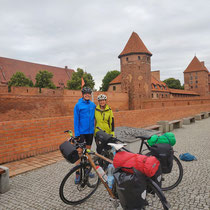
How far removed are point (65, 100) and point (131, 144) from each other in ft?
64.0

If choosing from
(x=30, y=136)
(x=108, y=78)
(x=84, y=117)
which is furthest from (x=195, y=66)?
(x=84, y=117)

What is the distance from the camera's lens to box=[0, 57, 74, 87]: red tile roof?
40978mm

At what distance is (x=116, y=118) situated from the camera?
339 inches

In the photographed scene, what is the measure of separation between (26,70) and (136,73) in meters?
27.5

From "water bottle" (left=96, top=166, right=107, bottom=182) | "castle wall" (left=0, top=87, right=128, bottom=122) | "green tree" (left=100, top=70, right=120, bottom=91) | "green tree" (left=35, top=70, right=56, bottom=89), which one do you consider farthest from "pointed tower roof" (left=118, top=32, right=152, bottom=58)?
"water bottle" (left=96, top=166, right=107, bottom=182)

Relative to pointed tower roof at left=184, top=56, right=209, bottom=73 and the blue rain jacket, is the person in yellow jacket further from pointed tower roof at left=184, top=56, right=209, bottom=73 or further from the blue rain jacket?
pointed tower roof at left=184, top=56, right=209, bottom=73

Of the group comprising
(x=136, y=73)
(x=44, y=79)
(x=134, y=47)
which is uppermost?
(x=134, y=47)

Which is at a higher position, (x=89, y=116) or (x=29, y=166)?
(x=89, y=116)

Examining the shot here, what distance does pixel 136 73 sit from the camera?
3014 cm

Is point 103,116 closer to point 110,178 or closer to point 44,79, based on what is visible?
point 110,178

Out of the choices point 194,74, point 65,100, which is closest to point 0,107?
point 65,100

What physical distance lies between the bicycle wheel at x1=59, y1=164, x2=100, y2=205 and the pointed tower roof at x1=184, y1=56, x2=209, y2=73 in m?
73.0

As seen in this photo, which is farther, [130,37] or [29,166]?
[130,37]

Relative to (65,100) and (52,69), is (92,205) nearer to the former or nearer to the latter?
(65,100)
